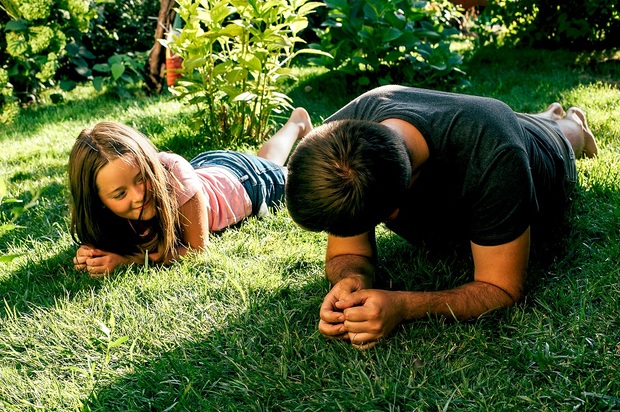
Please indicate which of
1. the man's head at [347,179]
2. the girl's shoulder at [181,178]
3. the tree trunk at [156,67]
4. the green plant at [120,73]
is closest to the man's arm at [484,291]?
the man's head at [347,179]

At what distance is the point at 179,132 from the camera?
4.54 meters

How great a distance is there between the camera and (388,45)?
16.9ft

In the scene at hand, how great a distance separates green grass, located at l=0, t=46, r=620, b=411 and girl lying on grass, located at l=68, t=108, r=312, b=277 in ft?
0.35

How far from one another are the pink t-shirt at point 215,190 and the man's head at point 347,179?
4.04 feet

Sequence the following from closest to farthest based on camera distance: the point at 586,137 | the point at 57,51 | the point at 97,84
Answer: the point at 586,137
the point at 57,51
the point at 97,84

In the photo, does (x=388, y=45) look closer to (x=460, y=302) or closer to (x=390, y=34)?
(x=390, y=34)

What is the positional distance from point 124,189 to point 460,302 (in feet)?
5.08

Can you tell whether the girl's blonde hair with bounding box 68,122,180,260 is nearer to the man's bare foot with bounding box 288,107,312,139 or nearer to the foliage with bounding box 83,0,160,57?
the man's bare foot with bounding box 288,107,312,139


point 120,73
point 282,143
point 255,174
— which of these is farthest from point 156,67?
point 255,174

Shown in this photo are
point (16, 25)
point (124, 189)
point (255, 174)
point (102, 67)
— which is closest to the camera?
point (124, 189)

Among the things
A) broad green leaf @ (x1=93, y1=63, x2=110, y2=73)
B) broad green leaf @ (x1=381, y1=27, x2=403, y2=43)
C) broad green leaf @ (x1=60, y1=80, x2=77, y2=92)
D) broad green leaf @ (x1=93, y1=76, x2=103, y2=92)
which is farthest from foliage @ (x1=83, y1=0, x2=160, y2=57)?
broad green leaf @ (x1=381, y1=27, x2=403, y2=43)

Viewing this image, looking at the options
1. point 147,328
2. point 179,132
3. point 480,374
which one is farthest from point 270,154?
point 480,374

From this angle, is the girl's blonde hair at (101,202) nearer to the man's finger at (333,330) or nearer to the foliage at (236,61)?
the man's finger at (333,330)

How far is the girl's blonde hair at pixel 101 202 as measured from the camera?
9.02 feet
